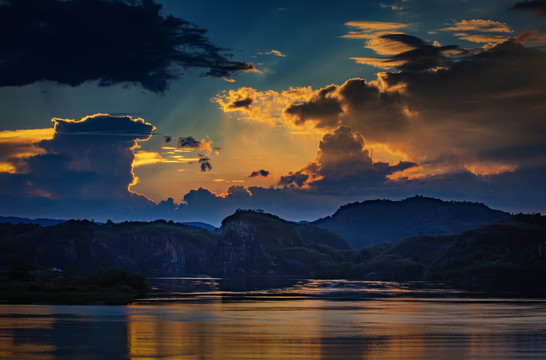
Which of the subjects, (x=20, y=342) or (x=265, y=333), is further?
(x=265, y=333)

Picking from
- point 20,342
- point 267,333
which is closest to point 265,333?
point 267,333

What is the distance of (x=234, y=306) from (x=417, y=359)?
8694cm

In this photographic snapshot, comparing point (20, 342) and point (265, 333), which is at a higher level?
point (20, 342)

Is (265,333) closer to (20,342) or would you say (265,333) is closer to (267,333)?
(267,333)

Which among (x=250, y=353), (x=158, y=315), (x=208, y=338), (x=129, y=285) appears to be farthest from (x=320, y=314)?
(x=129, y=285)

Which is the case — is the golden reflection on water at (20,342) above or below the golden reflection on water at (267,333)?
above

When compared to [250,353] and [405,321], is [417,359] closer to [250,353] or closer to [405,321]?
[250,353]

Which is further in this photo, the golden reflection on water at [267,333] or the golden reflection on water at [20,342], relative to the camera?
the golden reflection on water at [267,333]

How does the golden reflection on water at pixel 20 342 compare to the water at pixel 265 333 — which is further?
the water at pixel 265 333

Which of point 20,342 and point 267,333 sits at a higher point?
point 20,342

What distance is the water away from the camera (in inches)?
2997

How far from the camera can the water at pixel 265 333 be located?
250ft

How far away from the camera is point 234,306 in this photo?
154 metres

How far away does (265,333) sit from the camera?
3775 inches
